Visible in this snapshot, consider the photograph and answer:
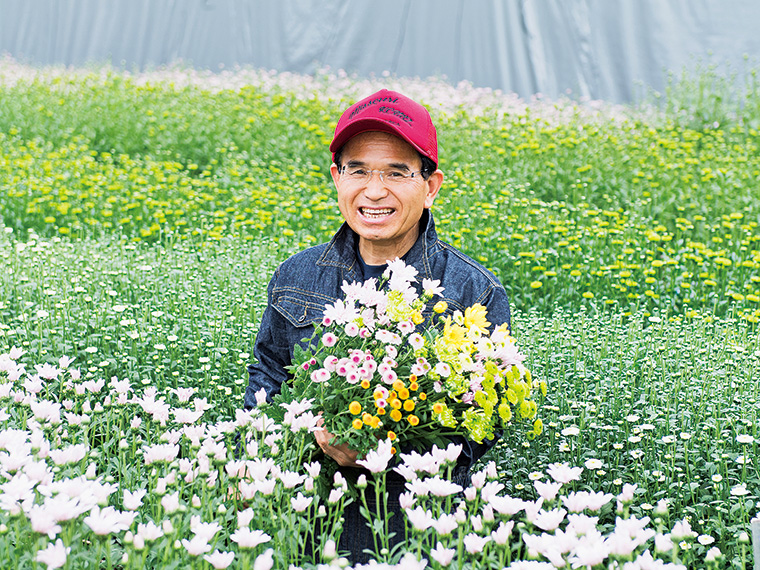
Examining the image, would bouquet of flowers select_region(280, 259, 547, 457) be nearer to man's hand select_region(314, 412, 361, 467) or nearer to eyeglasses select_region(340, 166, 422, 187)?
man's hand select_region(314, 412, 361, 467)

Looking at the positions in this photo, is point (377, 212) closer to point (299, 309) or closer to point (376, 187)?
point (376, 187)

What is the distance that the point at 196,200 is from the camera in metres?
7.12

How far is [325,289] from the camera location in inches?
97.9

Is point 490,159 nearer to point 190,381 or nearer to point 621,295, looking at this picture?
point 621,295

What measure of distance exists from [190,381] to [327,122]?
6197 mm

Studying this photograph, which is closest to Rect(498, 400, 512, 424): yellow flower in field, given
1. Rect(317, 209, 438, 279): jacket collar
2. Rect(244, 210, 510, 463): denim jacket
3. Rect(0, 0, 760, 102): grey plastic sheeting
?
Rect(244, 210, 510, 463): denim jacket

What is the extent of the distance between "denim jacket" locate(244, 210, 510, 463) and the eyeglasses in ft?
0.67

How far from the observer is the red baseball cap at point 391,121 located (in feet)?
7.43

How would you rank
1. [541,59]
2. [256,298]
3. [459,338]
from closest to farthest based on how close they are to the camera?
[459,338]
[256,298]
[541,59]

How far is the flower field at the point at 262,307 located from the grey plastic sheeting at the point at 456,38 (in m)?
1.47

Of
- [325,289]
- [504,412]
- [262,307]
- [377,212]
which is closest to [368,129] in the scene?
[377,212]

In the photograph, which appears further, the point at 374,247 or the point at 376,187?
the point at 374,247

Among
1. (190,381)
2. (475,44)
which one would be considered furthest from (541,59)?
(190,381)

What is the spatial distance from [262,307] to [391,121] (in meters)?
2.38
